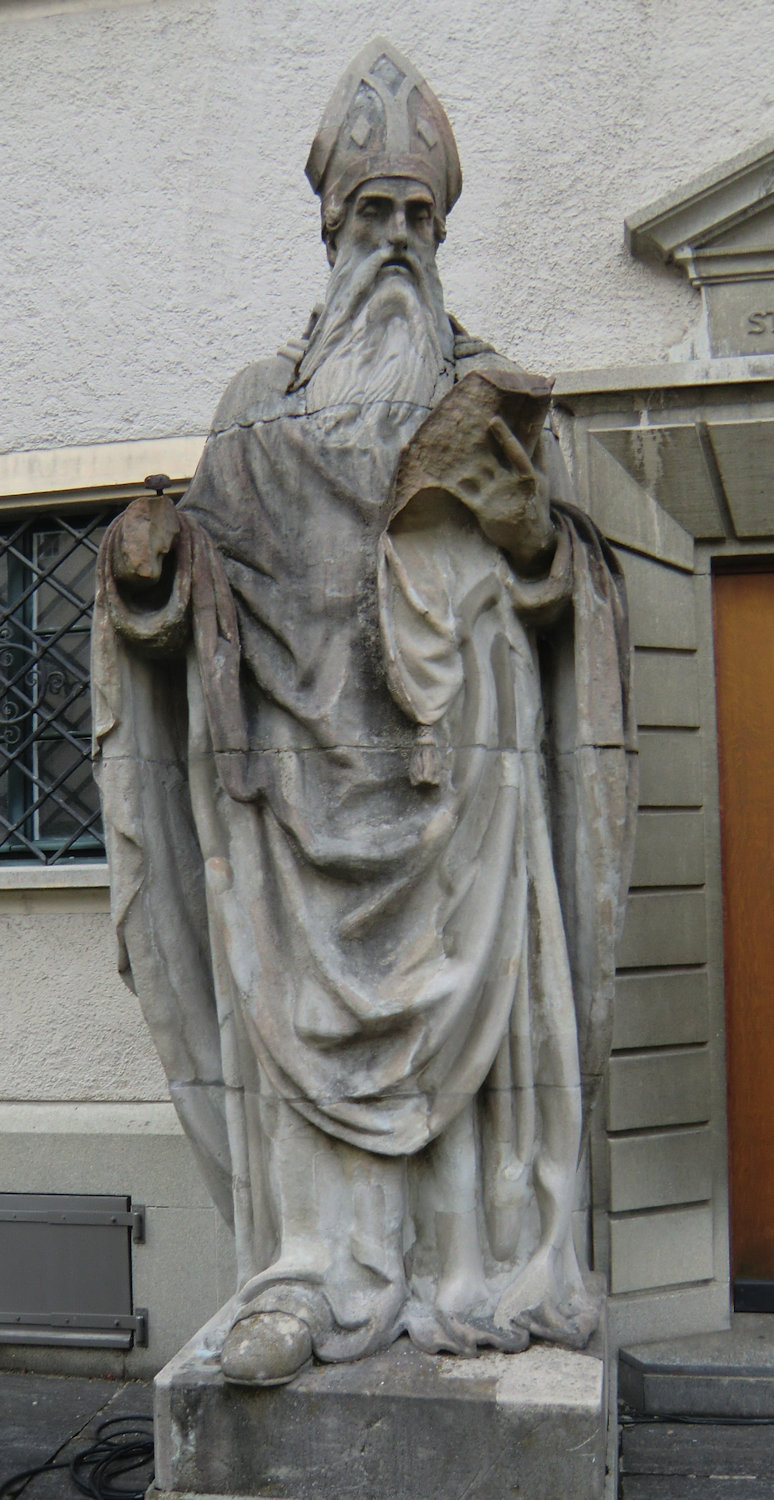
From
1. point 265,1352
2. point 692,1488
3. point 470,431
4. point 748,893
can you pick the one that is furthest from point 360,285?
point 692,1488

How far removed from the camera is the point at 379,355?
10.0 ft

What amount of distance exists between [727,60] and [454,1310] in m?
3.83

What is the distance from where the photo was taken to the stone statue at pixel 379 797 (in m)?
2.83

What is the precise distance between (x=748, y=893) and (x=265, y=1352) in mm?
2497

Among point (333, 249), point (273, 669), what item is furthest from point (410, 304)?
point (273, 669)

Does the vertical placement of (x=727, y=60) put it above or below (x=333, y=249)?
above

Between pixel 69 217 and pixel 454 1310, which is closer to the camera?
pixel 454 1310

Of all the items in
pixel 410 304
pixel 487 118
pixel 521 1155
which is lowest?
pixel 521 1155

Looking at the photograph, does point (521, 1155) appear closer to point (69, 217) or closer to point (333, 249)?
point (333, 249)

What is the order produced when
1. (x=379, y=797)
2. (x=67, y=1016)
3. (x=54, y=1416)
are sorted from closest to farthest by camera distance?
(x=379, y=797) < (x=54, y=1416) < (x=67, y=1016)

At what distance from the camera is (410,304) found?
307 cm

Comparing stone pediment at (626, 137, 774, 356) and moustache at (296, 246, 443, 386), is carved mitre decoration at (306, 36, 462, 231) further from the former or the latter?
stone pediment at (626, 137, 774, 356)

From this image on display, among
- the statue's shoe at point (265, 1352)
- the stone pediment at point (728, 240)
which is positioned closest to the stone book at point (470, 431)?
the statue's shoe at point (265, 1352)

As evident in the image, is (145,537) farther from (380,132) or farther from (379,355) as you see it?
(380,132)
